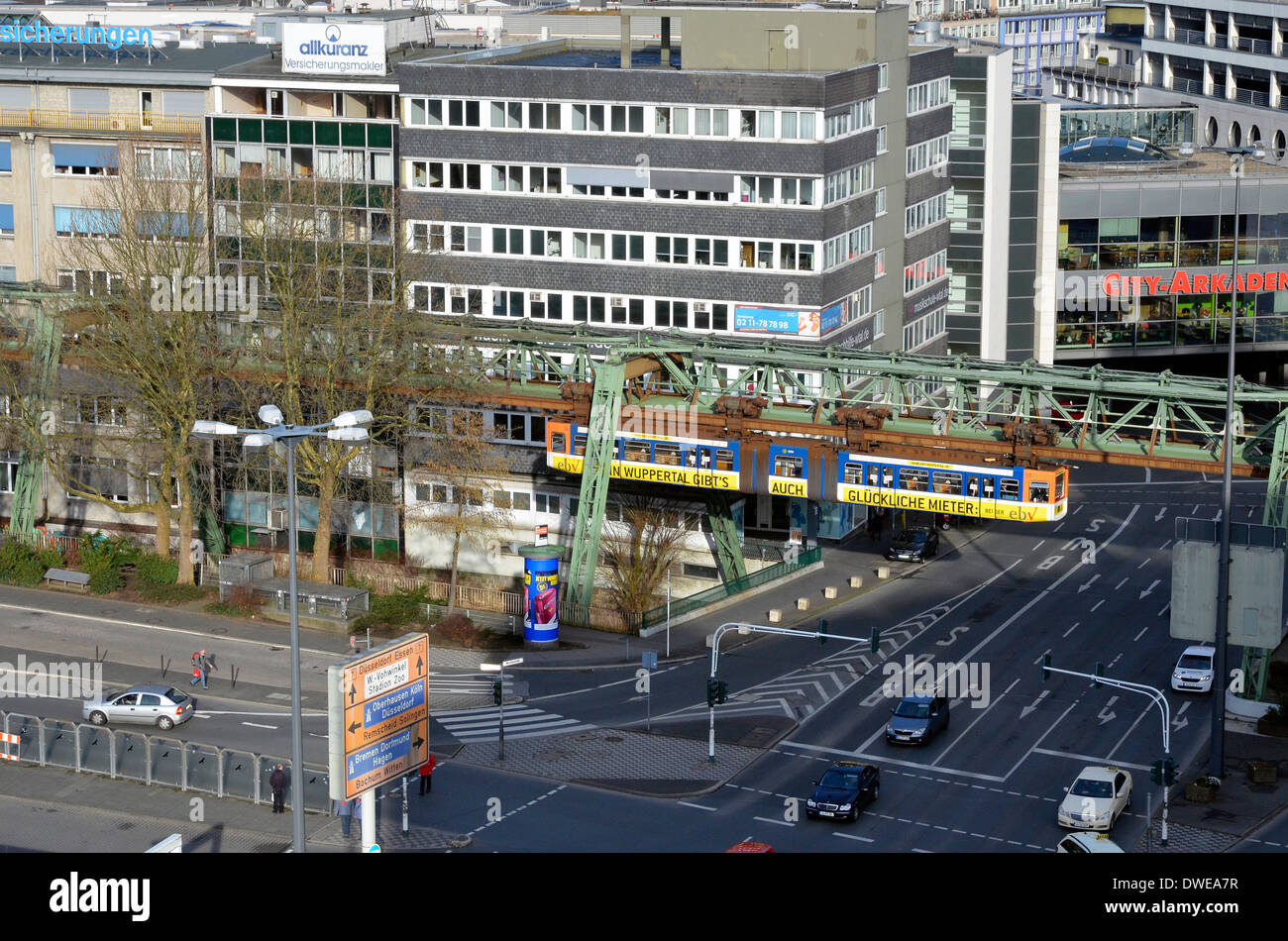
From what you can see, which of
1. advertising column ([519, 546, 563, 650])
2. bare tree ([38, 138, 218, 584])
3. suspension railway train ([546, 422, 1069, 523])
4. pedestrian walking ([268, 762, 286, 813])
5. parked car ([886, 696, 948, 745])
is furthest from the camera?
bare tree ([38, 138, 218, 584])

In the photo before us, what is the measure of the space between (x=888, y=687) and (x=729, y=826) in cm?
→ 1254

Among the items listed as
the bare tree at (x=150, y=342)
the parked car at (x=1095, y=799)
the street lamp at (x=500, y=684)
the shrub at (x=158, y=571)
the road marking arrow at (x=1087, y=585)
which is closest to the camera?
the parked car at (x=1095, y=799)

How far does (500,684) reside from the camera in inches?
2000

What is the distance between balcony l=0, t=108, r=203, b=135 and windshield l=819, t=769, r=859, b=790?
45604 millimetres

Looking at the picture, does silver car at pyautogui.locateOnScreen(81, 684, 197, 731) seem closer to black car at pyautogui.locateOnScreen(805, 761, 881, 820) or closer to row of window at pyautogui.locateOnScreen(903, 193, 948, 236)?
black car at pyautogui.locateOnScreen(805, 761, 881, 820)

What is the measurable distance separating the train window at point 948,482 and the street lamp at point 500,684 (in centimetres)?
1430

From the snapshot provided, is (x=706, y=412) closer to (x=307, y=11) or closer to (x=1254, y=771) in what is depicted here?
(x=1254, y=771)

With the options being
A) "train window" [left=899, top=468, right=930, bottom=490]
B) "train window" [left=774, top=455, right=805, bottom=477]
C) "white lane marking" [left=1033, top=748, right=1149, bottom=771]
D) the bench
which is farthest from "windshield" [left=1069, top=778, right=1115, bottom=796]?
the bench

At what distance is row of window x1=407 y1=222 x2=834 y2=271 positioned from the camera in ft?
236

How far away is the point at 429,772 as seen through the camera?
47.8m

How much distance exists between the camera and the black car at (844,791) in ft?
150

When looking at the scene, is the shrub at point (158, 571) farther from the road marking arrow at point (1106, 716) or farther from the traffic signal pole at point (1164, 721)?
the road marking arrow at point (1106, 716)

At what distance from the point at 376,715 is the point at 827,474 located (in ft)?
77.8

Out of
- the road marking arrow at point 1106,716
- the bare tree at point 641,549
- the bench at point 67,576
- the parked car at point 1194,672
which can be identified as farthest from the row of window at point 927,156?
the bench at point 67,576
